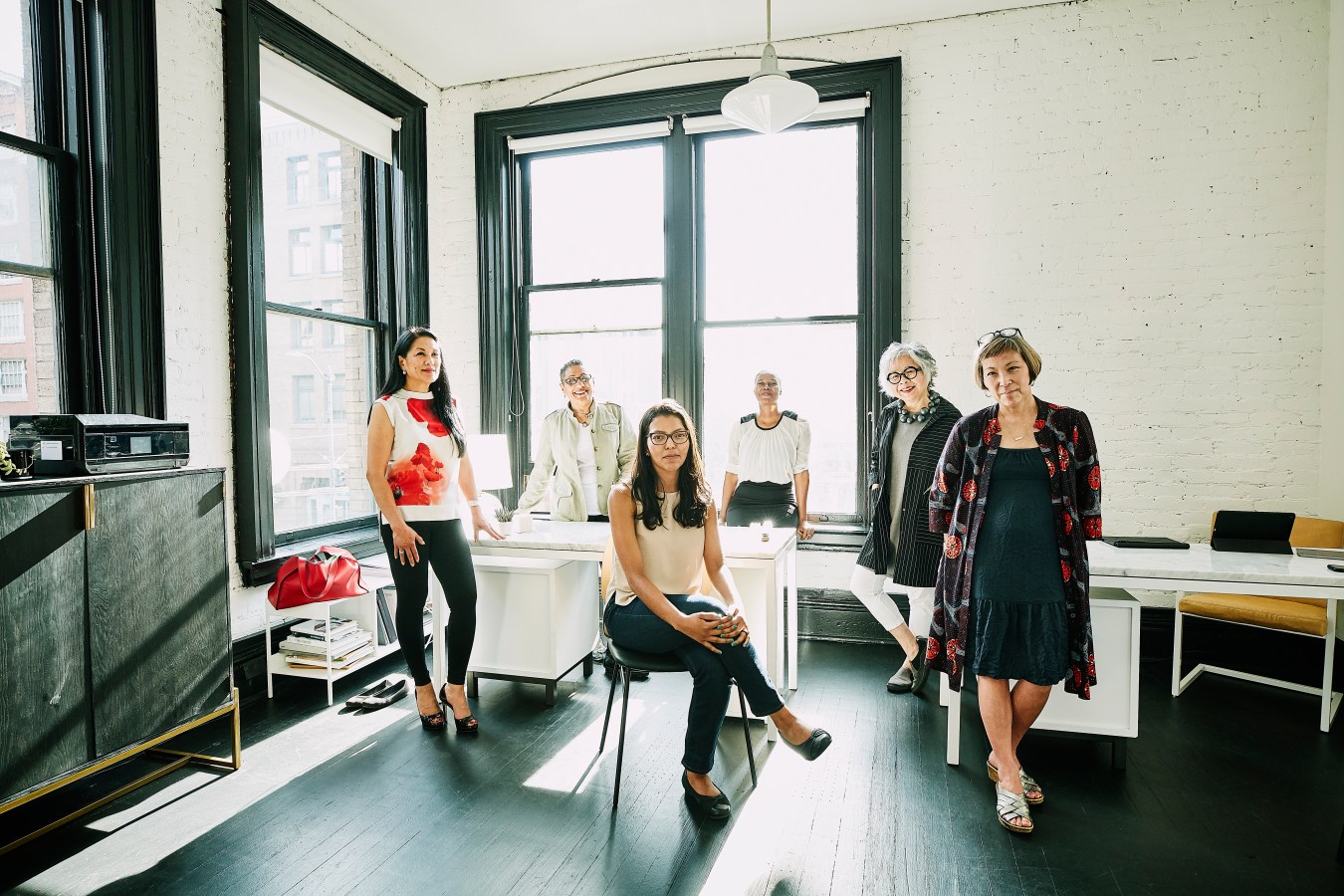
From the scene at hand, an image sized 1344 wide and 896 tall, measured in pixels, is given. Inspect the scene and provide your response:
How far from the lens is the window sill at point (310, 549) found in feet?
11.5

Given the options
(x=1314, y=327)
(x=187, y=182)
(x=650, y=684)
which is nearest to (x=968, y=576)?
(x=650, y=684)

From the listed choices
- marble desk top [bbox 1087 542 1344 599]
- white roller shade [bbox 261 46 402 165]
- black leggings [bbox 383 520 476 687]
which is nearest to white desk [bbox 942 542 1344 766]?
marble desk top [bbox 1087 542 1344 599]

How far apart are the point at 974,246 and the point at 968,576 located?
2.40 metres

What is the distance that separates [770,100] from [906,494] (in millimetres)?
1706

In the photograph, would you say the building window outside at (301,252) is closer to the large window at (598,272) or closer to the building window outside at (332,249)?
the building window outside at (332,249)

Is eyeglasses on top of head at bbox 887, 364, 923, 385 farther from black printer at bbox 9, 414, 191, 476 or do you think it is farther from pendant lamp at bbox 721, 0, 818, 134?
black printer at bbox 9, 414, 191, 476

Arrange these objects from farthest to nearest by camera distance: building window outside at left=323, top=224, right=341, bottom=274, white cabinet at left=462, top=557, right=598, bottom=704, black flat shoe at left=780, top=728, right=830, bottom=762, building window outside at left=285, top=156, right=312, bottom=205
Result: building window outside at left=323, top=224, right=341, bottom=274
building window outside at left=285, top=156, right=312, bottom=205
white cabinet at left=462, top=557, right=598, bottom=704
black flat shoe at left=780, top=728, right=830, bottom=762

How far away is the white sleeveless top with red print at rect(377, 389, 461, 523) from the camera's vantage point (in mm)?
3018

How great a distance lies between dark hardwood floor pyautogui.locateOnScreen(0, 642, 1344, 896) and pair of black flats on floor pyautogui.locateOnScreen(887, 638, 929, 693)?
281 mm

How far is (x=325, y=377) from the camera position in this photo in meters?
4.11

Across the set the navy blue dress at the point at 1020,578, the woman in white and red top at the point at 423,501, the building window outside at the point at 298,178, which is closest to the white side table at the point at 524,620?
the woman in white and red top at the point at 423,501

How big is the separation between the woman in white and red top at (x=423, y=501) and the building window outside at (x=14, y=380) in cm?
119

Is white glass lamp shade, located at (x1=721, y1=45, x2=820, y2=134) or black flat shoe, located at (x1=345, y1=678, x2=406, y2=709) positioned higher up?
white glass lamp shade, located at (x1=721, y1=45, x2=820, y2=134)

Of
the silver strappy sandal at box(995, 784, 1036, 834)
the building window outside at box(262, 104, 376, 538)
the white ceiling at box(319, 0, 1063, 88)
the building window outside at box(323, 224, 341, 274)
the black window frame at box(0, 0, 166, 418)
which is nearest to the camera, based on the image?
the silver strappy sandal at box(995, 784, 1036, 834)
